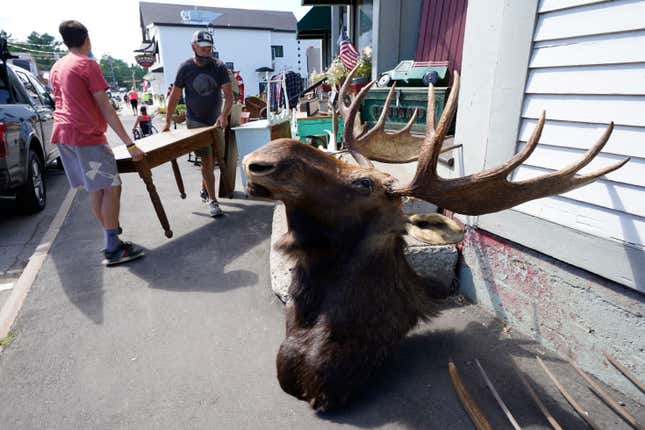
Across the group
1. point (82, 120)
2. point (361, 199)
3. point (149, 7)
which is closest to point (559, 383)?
point (361, 199)

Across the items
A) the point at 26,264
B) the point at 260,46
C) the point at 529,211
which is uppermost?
the point at 260,46

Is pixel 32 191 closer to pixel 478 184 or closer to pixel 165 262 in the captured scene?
pixel 165 262

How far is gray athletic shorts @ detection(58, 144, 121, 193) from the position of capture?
12.5ft

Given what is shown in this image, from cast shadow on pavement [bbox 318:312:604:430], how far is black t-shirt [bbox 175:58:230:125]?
Result: 4.21 metres

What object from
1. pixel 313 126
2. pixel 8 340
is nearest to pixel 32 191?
pixel 8 340

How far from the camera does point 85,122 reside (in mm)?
3695

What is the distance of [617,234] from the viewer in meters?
2.19

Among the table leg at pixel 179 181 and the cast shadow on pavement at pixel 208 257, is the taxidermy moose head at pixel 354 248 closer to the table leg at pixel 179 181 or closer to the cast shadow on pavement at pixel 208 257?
the cast shadow on pavement at pixel 208 257

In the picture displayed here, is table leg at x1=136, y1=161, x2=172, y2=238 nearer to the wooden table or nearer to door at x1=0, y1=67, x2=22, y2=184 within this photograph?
the wooden table

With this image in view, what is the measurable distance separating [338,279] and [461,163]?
5.72 ft

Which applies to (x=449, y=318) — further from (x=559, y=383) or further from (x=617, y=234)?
(x=617, y=234)

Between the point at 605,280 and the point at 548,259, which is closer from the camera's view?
the point at 605,280

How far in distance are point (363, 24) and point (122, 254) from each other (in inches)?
249

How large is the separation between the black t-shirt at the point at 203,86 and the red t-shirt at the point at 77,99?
59.4 inches
